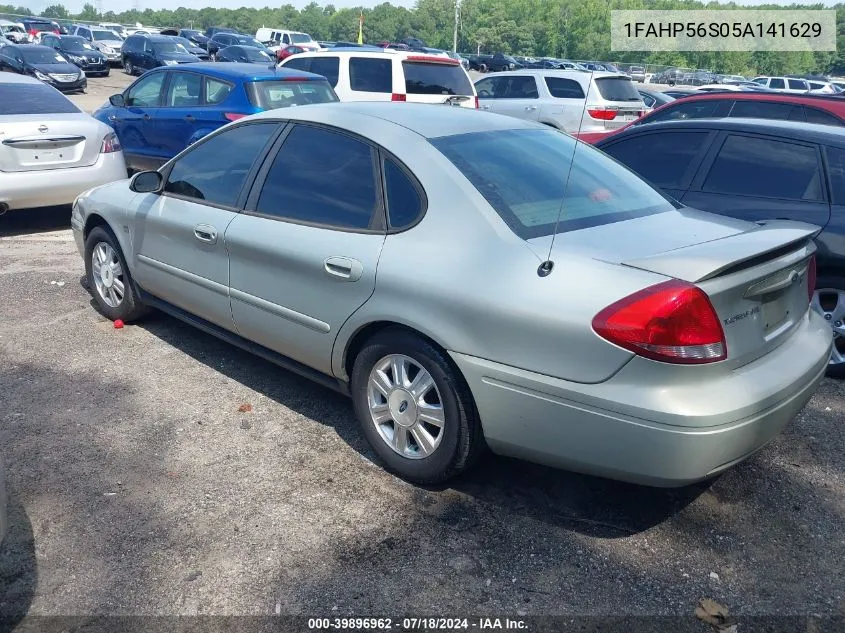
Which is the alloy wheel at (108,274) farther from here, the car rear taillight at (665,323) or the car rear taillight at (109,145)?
the car rear taillight at (665,323)

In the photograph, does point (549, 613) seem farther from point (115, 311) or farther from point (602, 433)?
point (115, 311)

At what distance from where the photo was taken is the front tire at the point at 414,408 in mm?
3301

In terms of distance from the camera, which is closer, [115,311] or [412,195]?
[412,195]

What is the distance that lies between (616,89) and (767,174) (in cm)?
913

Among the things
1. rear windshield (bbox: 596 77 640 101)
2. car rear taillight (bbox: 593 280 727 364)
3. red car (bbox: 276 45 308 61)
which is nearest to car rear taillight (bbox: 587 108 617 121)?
rear windshield (bbox: 596 77 640 101)

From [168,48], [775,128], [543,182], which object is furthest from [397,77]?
[168,48]

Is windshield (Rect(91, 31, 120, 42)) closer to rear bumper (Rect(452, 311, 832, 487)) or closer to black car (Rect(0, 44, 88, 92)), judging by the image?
black car (Rect(0, 44, 88, 92))

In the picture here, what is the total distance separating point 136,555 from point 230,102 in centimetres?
681

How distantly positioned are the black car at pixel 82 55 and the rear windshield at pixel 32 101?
23.9m

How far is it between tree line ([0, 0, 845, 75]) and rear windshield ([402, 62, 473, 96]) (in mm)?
1737

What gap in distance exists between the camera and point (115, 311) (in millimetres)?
5539

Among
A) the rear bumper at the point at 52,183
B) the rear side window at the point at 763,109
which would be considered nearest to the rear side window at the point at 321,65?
the rear bumper at the point at 52,183

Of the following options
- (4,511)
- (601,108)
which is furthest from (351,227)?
(601,108)

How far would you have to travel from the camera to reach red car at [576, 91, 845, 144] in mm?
7680
